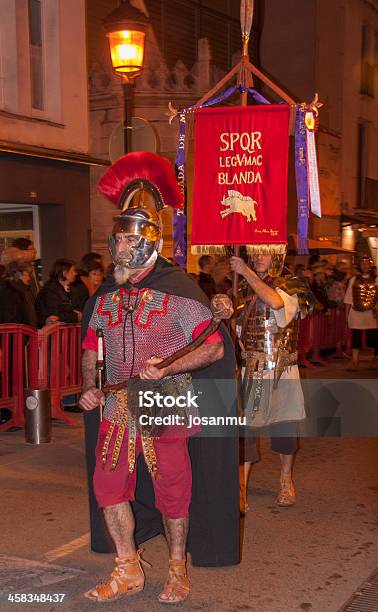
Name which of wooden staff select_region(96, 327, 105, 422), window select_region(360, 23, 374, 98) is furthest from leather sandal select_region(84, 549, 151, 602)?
window select_region(360, 23, 374, 98)

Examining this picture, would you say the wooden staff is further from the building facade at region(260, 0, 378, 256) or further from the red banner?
the building facade at region(260, 0, 378, 256)

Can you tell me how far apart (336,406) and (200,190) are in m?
4.66

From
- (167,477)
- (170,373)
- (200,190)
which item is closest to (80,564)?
(167,477)

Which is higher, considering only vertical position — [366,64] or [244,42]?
[366,64]

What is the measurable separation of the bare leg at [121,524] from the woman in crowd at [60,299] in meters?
5.32

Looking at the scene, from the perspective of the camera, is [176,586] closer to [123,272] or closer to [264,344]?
[123,272]

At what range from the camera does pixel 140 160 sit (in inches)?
175

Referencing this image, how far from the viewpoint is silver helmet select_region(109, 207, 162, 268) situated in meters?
4.27

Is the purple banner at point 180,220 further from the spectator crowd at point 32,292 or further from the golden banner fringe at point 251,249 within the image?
the spectator crowd at point 32,292

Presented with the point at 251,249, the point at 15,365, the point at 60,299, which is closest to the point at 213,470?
the point at 251,249

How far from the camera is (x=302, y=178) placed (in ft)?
21.4

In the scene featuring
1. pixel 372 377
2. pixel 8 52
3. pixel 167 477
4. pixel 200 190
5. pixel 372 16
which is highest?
pixel 372 16

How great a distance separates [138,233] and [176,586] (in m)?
1.79

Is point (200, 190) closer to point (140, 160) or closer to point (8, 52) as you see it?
point (140, 160)
